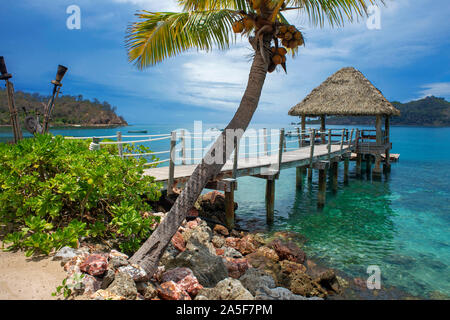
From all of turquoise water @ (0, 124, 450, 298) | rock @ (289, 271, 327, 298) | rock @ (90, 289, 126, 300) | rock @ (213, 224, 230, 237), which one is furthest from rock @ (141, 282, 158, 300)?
turquoise water @ (0, 124, 450, 298)

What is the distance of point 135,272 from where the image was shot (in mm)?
3643

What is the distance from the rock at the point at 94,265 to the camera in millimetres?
3444

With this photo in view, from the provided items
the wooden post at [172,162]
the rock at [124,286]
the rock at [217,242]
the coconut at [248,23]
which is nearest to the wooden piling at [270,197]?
the rock at [217,242]

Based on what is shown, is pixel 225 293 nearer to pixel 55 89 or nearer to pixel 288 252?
pixel 288 252

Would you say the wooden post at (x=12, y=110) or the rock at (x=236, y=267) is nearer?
the rock at (x=236, y=267)

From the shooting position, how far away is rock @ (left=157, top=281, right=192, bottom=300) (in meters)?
3.85

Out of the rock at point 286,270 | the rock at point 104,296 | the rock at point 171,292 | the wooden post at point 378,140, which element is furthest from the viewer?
the wooden post at point 378,140

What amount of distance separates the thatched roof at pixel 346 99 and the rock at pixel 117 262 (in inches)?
640

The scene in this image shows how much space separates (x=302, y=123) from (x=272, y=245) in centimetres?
1393

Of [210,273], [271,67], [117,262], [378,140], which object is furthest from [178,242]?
[378,140]

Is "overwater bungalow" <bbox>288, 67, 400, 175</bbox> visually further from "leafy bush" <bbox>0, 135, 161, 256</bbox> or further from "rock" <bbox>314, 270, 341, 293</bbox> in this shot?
"leafy bush" <bbox>0, 135, 161, 256</bbox>

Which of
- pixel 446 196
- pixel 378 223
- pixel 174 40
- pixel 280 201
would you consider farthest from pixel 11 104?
pixel 446 196

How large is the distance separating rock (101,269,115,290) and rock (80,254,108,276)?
0.09 meters

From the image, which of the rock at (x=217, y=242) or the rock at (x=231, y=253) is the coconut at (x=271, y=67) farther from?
the rock at (x=217, y=242)
